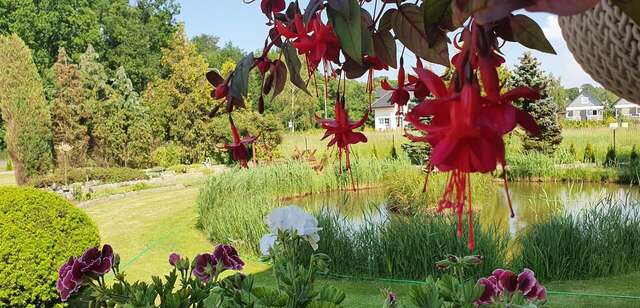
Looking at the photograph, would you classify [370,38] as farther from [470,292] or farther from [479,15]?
[470,292]

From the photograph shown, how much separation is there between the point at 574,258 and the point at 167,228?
4.23 meters

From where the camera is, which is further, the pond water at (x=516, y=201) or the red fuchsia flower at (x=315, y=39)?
the pond water at (x=516, y=201)

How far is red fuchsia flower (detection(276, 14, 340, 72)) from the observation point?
1.27 feet

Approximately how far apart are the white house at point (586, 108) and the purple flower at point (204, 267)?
37.1 m

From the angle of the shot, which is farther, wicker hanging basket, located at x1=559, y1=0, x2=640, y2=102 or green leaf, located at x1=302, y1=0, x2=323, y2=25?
wicker hanging basket, located at x1=559, y1=0, x2=640, y2=102

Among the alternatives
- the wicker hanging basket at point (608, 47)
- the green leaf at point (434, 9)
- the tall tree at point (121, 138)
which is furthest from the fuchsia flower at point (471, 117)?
the tall tree at point (121, 138)

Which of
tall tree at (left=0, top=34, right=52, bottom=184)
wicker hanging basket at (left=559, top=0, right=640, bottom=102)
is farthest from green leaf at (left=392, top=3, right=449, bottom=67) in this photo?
tall tree at (left=0, top=34, right=52, bottom=184)

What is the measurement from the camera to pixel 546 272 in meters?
4.06

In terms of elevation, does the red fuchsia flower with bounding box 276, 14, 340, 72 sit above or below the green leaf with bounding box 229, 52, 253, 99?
above

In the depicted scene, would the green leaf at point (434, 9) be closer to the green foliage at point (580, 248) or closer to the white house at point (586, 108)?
the green foliage at point (580, 248)

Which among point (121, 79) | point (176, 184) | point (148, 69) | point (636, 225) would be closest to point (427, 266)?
point (636, 225)

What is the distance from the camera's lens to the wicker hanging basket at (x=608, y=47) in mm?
580

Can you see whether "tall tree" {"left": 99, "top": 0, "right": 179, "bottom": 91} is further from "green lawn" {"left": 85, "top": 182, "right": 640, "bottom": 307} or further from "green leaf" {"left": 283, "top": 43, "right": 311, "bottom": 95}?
"green leaf" {"left": 283, "top": 43, "right": 311, "bottom": 95}

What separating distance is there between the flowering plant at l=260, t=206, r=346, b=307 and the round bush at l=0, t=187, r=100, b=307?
2287mm
